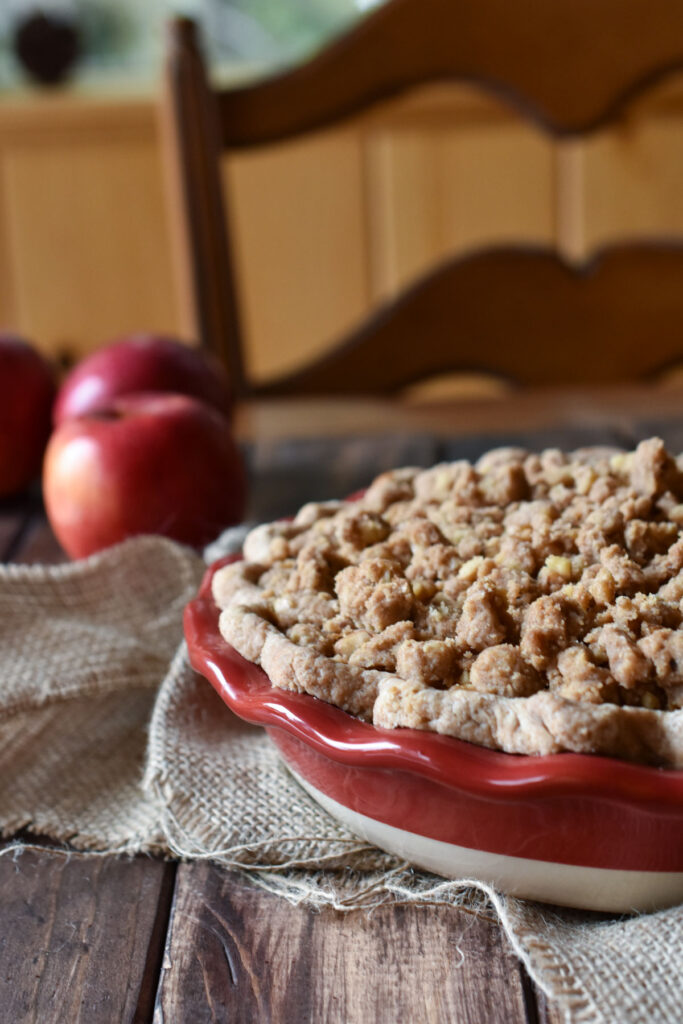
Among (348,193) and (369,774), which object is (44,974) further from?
(348,193)

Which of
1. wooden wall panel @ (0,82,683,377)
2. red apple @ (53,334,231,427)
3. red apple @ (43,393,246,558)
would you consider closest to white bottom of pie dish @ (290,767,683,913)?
red apple @ (43,393,246,558)

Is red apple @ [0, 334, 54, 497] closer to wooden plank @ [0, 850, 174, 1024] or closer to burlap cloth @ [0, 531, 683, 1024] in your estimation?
burlap cloth @ [0, 531, 683, 1024]

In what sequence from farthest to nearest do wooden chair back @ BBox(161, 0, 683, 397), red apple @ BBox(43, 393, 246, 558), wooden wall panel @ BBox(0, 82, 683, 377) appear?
wooden wall panel @ BBox(0, 82, 683, 377) → wooden chair back @ BBox(161, 0, 683, 397) → red apple @ BBox(43, 393, 246, 558)

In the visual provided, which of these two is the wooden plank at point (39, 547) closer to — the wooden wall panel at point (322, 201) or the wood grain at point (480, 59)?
the wood grain at point (480, 59)

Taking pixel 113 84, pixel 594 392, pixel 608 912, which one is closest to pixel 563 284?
pixel 594 392

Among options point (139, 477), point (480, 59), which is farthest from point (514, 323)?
point (139, 477)

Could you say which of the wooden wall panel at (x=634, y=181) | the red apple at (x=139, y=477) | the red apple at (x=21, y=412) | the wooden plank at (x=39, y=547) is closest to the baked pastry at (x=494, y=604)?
the red apple at (x=139, y=477)
